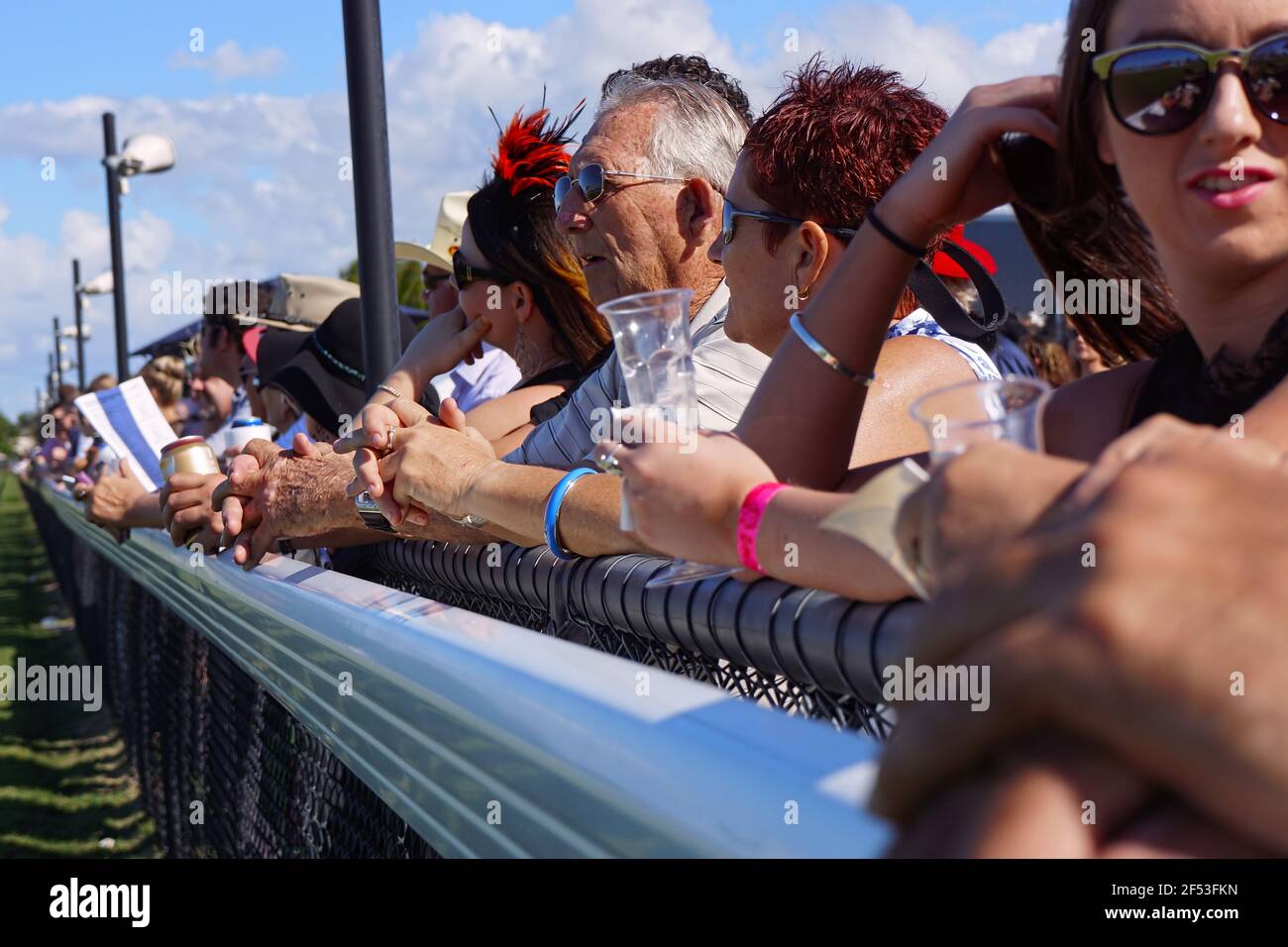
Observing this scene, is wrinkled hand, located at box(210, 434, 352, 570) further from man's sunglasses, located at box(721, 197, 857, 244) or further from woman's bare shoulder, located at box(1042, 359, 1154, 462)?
woman's bare shoulder, located at box(1042, 359, 1154, 462)

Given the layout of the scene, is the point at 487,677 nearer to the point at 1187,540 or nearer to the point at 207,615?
the point at 1187,540

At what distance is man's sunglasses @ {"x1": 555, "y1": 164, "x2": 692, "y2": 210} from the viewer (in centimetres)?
394

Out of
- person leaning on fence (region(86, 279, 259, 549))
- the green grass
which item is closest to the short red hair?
person leaning on fence (region(86, 279, 259, 549))

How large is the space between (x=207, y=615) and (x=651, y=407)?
2476 mm

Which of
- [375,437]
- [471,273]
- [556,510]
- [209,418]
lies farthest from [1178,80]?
[209,418]

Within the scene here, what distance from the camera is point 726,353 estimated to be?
3.33m

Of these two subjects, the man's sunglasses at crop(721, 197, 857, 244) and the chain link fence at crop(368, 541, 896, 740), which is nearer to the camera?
the chain link fence at crop(368, 541, 896, 740)

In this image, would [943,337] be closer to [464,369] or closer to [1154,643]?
[1154,643]

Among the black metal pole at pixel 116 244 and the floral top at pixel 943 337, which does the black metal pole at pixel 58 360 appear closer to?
the black metal pole at pixel 116 244

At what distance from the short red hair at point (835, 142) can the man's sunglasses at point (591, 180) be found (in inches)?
37.1

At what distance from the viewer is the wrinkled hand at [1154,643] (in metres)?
0.83

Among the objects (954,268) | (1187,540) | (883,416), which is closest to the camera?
(1187,540)

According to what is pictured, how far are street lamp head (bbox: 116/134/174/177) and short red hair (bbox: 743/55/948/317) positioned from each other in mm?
11706
